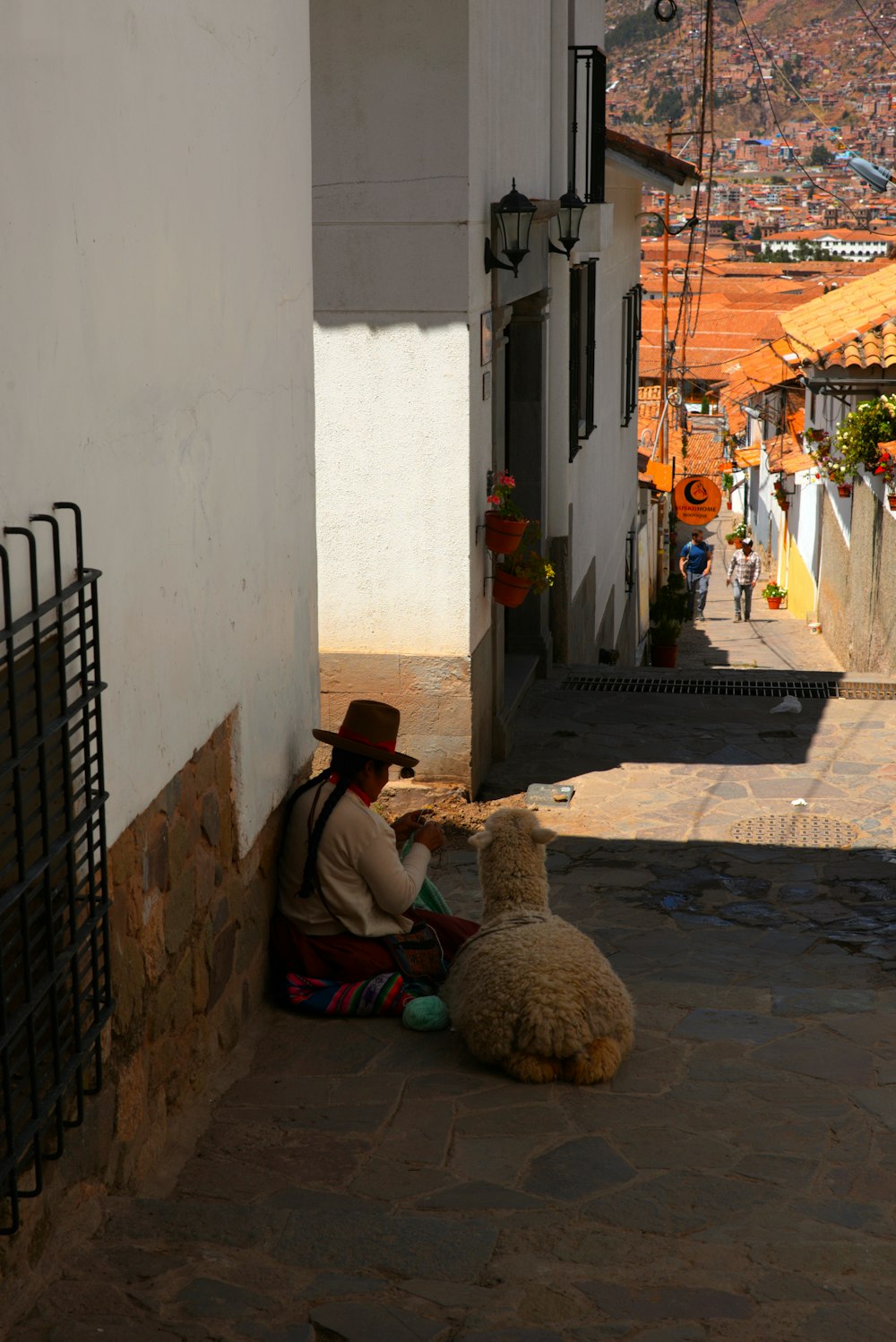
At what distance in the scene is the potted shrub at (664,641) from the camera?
17.5 m

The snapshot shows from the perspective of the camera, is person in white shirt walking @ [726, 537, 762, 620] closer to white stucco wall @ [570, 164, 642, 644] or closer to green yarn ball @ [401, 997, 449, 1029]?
white stucco wall @ [570, 164, 642, 644]

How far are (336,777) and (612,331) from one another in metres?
11.9

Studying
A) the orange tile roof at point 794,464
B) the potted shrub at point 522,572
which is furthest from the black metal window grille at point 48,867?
the orange tile roof at point 794,464

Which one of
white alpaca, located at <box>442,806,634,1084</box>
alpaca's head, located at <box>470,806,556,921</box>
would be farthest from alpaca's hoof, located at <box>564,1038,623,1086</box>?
alpaca's head, located at <box>470,806,556,921</box>

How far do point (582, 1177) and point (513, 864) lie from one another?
159 centimetres

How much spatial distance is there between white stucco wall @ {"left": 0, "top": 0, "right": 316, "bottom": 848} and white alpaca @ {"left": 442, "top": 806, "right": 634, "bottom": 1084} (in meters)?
0.91

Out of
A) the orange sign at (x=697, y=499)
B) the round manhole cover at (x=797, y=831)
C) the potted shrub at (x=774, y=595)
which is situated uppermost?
the orange sign at (x=697, y=499)

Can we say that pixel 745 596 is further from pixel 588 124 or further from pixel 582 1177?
pixel 582 1177

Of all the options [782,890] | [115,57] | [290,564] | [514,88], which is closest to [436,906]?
[290,564]

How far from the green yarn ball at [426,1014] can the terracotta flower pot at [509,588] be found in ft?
13.1

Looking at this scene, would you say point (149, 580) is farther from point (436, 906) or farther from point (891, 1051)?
point (891, 1051)

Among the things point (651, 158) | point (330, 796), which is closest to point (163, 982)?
point (330, 796)

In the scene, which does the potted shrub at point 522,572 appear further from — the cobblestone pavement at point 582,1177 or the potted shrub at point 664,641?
the potted shrub at point 664,641

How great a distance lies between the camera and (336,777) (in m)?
5.34
